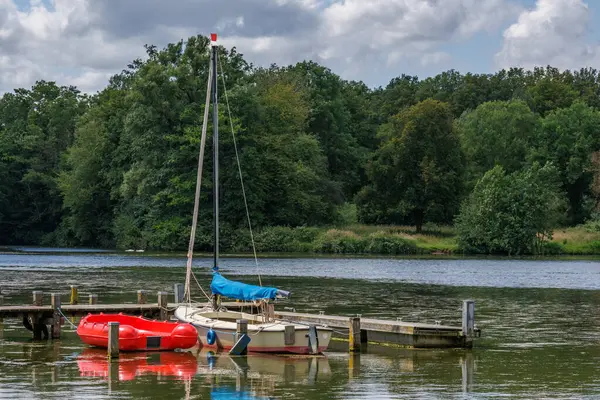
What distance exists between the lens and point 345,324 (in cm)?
3094

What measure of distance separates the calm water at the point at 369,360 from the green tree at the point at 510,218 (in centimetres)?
4227

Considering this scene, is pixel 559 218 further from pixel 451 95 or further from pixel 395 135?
pixel 451 95

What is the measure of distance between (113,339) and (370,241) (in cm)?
7457

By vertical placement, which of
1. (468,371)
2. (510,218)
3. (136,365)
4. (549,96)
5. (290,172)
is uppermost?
(549,96)

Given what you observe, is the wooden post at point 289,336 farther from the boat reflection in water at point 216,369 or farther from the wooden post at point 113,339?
the wooden post at point 113,339

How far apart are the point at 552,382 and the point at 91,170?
98.8 meters

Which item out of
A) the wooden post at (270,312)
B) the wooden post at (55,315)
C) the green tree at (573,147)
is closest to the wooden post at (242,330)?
the wooden post at (270,312)

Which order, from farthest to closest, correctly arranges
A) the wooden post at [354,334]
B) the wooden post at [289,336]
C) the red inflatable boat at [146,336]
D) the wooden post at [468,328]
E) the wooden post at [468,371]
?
1. the wooden post at [468,328]
2. the wooden post at [354,334]
3. the red inflatable boat at [146,336]
4. the wooden post at [289,336]
5. the wooden post at [468,371]

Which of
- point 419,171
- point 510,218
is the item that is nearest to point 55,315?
point 510,218

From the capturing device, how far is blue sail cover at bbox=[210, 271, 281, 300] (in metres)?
28.8

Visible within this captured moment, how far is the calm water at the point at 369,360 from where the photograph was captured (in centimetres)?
2259

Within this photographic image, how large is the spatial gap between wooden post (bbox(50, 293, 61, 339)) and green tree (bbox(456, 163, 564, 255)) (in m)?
73.2

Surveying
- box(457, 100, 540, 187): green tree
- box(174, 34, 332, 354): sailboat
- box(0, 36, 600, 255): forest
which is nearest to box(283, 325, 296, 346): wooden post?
box(174, 34, 332, 354): sailboat

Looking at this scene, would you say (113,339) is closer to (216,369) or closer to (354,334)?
(216,369)
